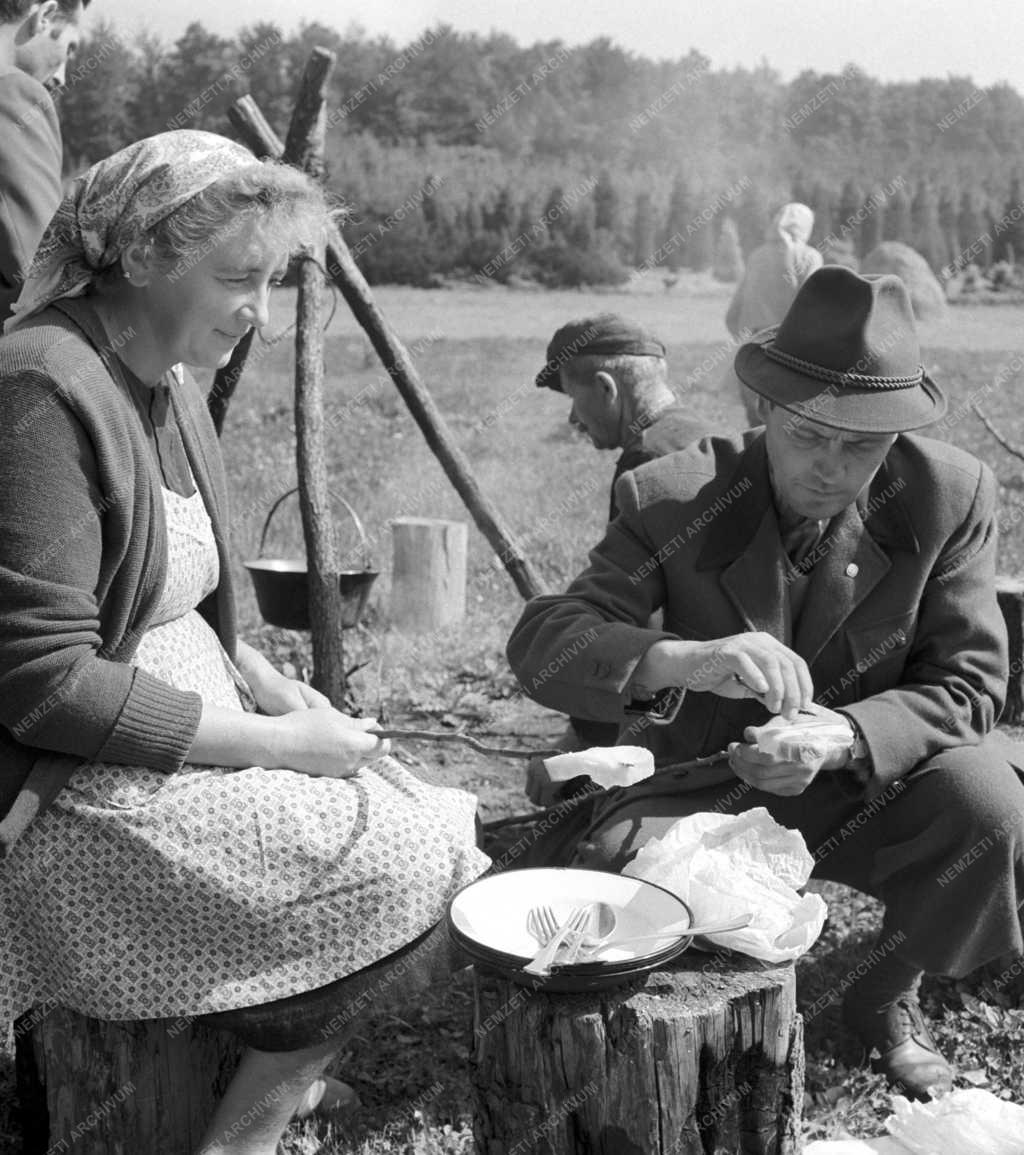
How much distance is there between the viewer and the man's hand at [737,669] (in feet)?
8.25

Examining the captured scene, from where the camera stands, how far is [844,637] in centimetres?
287

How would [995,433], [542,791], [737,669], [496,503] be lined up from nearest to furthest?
[737,669], [542,791], [995,433], [496,503]

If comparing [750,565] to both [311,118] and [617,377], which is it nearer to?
[617,377]

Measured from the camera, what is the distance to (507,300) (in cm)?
1382

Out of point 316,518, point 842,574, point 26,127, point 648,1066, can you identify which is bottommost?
point 648,1066

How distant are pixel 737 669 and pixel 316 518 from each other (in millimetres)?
2576

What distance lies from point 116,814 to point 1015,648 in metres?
3.52

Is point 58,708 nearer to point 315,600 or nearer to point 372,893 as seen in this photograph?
point 372,893

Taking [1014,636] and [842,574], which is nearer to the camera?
[842,574]

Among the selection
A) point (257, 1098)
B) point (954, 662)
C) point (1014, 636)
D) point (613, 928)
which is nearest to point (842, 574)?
point (954, 662)

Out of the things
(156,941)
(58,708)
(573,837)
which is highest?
(58,708)

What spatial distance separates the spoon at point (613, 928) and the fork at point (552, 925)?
0.7 inches

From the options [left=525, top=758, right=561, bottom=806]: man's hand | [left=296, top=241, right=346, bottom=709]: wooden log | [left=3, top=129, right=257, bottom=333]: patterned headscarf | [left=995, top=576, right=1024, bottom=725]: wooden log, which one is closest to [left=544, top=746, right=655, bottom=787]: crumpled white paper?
[left=525, top=758, right=561, bottom=806]: man's hand

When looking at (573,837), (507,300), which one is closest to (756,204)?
(507,300)
